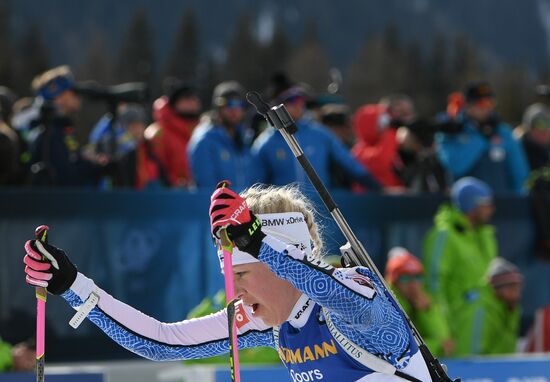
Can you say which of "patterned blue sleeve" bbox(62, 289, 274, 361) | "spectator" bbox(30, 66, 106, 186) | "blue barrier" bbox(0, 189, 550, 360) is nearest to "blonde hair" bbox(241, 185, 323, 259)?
"patterned blue sleeve" bbox(62, 289, 274, 361)

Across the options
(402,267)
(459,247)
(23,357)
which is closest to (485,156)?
(459,247)

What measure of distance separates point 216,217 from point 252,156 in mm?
5453

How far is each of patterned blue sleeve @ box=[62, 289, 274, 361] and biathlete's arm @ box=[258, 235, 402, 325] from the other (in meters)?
0.89

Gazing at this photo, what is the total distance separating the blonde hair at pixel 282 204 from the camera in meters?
4.62

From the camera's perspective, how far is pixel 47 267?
4.55 meters

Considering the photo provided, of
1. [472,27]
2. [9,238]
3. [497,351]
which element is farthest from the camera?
[472,27]

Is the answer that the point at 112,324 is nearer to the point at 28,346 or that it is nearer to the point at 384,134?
the point at 28,346

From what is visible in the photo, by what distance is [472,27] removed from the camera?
253 feet

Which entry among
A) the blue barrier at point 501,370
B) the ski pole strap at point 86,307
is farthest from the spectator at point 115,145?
the ski pole strap at point 86,307

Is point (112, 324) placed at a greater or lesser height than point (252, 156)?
lesser

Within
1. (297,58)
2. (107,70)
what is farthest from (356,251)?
(297,58)

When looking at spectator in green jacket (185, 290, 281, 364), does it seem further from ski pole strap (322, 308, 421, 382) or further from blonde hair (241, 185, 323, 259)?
ski pole strap (322, 308, 421, 382)

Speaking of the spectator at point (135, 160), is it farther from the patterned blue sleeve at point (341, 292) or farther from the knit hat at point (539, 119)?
the patterned blue sleeve at point (341, 292)

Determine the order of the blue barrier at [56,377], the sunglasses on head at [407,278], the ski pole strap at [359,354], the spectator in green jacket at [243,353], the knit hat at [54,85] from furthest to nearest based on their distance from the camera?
the knit hat at [54,85], the sunglasses on head at [407,278], the spectator in green jacket at [243,353], the blue barrier at [56,377], the ski pole strap at [359,354]
